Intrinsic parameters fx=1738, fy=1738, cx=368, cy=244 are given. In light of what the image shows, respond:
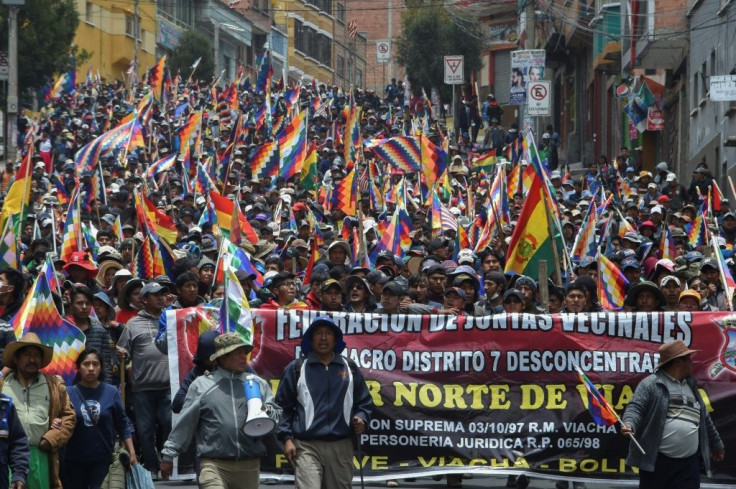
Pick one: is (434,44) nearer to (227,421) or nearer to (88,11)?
(88,11)

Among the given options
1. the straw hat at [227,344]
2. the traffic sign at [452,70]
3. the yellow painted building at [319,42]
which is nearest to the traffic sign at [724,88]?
Answer: the straw hat at [227,344]

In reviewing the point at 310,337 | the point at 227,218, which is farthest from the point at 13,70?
the point at 310,337

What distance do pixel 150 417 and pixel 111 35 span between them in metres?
58.4

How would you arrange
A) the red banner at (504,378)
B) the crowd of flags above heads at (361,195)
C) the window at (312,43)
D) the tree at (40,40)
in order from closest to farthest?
the red banner at (504,378)
the crowd of flags above heads at (361,195)
the tree at (40,40)
the window at (312,43)

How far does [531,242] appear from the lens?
15281 mm

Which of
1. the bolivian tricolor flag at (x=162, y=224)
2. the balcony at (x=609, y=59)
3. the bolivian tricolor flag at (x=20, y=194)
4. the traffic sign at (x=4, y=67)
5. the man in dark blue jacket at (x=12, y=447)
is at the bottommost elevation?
the man in dark blue jacket at (x=12, y=447)

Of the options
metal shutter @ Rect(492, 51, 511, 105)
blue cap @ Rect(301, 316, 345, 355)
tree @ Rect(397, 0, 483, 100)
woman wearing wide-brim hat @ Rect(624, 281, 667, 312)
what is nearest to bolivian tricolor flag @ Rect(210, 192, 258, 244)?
woman wearing wide-brim hat @ Rect(624, 281, 667, 312)

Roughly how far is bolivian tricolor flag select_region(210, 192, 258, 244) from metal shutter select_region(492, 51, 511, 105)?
49.3 meters

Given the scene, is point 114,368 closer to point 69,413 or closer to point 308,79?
point 69,413

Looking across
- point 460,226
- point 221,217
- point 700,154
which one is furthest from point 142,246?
point 700,154

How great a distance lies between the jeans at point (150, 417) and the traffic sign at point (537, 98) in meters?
20.1

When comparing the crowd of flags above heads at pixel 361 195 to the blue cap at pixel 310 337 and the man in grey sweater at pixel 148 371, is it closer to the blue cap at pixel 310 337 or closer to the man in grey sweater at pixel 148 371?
the blue cap at pixel 310 337

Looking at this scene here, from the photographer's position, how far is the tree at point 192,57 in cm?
6831

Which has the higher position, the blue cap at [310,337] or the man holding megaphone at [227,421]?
the blue cap at [310,337]
